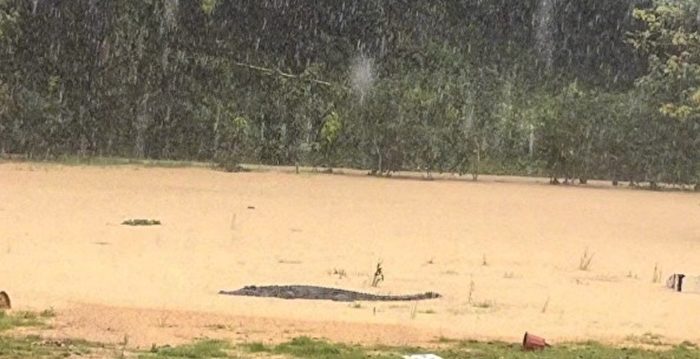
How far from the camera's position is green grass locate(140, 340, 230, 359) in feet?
26.1

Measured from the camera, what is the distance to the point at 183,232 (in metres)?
16.8

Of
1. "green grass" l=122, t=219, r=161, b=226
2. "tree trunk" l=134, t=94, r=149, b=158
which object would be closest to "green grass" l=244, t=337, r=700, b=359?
"green grass" l=122, t=219, r=161, b=226

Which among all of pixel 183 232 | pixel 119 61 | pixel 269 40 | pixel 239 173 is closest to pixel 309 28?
pixel 269 40

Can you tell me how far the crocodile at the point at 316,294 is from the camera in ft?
37.3

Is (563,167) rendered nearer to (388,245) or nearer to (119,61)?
(119,61)

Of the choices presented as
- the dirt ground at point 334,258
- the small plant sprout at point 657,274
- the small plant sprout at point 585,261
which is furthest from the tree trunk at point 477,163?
the small plant sprout at point 657,274

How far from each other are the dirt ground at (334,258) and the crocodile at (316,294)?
0.22 m

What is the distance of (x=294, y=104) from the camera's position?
34344mm

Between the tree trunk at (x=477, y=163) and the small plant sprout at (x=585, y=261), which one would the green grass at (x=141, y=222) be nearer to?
the small plant sprout at (x=585, y=261)

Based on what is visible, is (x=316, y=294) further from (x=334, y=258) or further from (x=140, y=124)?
(x=140, y=124)

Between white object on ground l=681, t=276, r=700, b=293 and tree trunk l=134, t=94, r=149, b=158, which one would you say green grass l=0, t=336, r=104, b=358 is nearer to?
white object on ground l=681, t=276, r=700, b=293

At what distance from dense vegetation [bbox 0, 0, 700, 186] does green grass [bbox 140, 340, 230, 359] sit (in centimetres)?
2406

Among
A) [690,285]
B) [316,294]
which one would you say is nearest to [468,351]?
[316,294]

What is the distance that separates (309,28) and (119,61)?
6211mm
